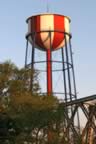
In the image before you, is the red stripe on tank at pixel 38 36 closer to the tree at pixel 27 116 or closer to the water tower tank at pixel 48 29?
the water tower tank at pixel 48 29

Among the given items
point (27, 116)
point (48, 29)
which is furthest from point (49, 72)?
point (27, 116)

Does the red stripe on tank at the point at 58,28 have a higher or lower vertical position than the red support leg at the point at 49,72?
higher

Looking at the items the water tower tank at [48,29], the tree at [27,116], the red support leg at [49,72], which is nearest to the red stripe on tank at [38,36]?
the water tower tank at [48,29]

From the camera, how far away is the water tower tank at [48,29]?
54094 mm

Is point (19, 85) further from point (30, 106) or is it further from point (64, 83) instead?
point (64, 83)

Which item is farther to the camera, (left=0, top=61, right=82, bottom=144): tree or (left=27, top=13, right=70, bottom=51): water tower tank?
(left=27, top=13, right=70, bottom=51): water tower tank

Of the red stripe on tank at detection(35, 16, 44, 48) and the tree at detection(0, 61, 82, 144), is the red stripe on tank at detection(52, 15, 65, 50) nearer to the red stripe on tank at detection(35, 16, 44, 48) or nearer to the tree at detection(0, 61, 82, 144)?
the red stripe on tank at detection(35, 16, 44, 48)

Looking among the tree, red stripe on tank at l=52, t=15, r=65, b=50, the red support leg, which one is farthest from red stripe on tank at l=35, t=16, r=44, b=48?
the tree

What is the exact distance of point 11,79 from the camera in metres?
46.2

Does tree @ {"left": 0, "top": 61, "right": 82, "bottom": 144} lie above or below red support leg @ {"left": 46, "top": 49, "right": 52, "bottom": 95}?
below

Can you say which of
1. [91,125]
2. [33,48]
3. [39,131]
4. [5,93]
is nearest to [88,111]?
[91,125]

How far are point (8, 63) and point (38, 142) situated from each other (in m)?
7.75

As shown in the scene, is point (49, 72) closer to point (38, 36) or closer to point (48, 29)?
point (38, 36)

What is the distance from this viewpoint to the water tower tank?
5409cm
